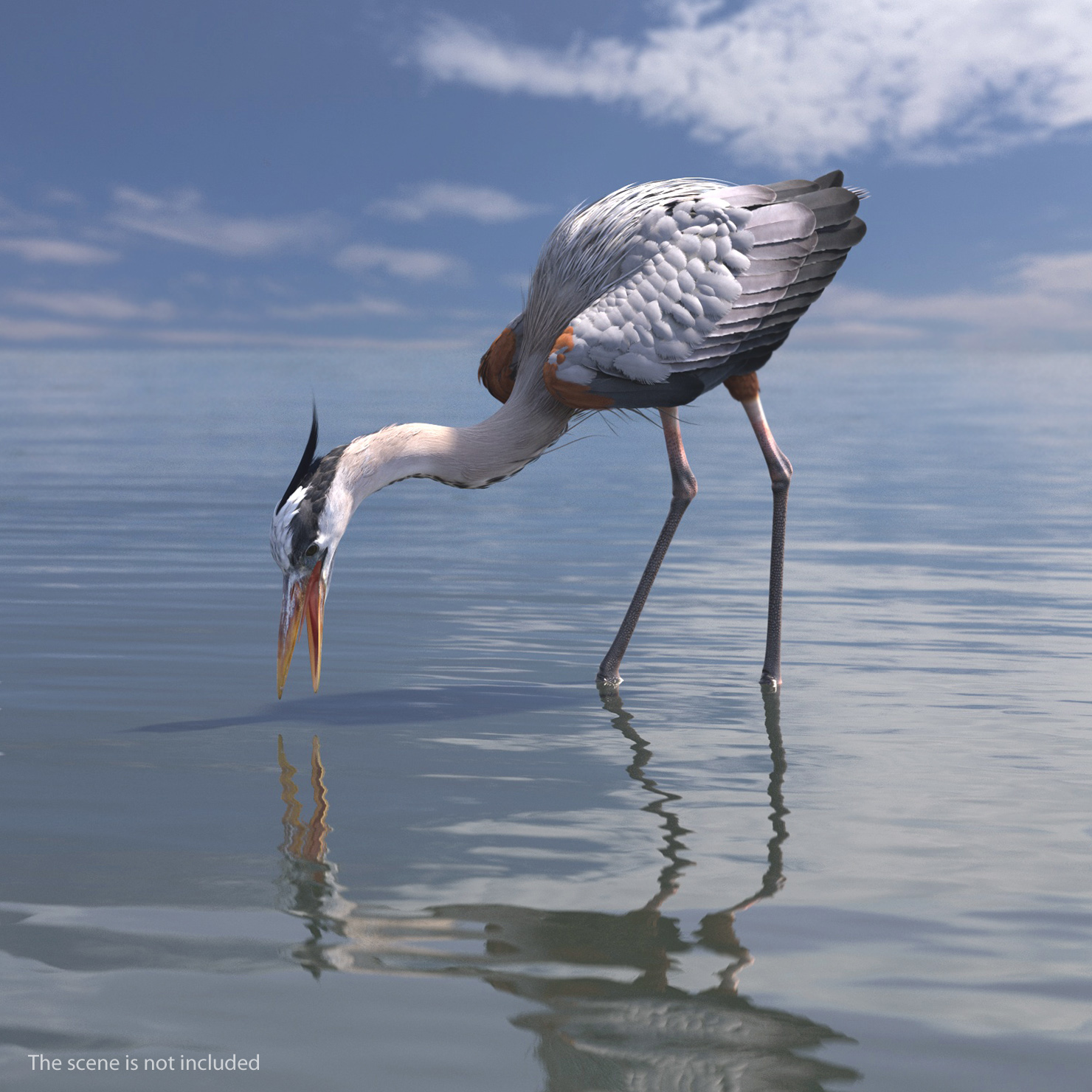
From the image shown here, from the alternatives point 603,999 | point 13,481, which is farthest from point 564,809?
point 13,481

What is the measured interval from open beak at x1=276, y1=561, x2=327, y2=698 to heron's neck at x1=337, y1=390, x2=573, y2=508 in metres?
0.46

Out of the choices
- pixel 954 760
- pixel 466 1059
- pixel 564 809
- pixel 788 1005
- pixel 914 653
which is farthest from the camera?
pixel 914 653

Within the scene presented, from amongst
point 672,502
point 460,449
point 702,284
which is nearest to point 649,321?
point 702,284

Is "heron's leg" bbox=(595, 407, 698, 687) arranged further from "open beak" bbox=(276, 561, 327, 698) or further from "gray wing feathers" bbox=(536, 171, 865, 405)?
"open beak" bbox=(276, 561, 327, 698)

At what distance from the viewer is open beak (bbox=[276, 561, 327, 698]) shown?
595 cm

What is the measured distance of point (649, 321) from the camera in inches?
263

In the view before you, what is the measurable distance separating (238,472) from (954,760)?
63.1 ft

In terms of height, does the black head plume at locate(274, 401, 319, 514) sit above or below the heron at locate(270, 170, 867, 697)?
below

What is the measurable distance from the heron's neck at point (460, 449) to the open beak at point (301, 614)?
0.46 meters

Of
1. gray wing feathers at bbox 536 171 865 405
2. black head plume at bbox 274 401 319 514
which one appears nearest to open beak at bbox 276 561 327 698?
black head plume at bbox 274 401 319 514

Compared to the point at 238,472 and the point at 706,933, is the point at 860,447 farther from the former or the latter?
the point at 706,933

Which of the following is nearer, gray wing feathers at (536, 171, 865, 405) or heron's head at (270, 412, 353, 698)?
heron's head at (270, 412, 353, 698)

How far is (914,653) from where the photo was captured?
306 inches

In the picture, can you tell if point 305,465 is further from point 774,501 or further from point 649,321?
point 774,501
